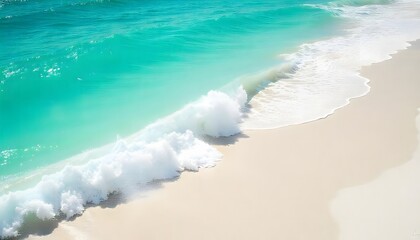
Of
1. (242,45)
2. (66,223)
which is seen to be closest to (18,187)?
(66,223)

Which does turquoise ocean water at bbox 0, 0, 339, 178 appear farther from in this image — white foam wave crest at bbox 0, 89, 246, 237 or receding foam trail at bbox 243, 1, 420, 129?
receding foam trail at bbox 243, 1, 420, 129

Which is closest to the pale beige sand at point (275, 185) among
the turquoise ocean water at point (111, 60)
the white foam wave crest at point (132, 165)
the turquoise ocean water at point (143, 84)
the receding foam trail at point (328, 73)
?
the white foam wave crest at point (132, 165)

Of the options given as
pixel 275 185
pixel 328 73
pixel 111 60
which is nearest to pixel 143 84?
pixel 111 60

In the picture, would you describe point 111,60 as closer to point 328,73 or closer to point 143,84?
point 143,84

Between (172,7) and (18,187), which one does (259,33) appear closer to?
(172,7)

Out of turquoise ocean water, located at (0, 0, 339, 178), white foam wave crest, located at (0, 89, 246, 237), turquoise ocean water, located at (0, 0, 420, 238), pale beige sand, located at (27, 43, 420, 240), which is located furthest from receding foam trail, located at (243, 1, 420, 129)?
turquoise ocean water, located at (0, 0, 339, 178)

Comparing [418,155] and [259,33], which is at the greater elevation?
[259,33]
